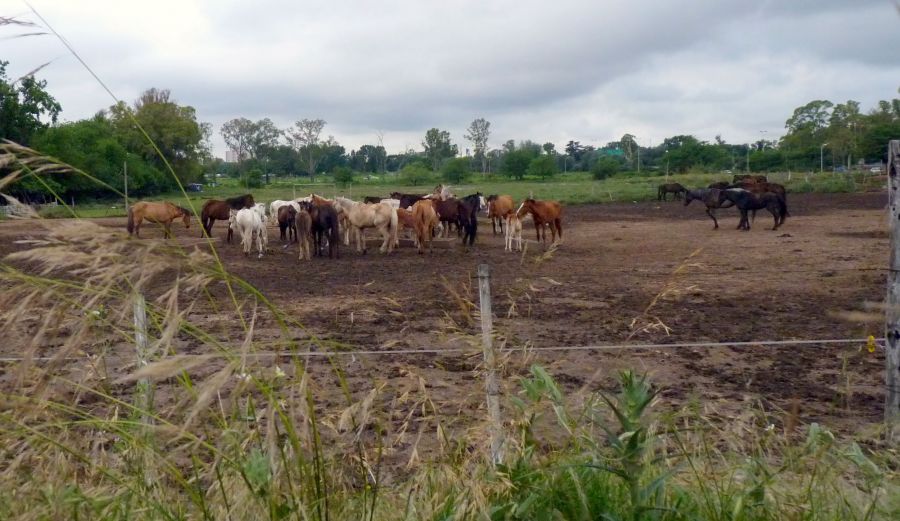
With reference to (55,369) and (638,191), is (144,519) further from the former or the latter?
(638,191)

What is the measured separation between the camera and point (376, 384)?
248cm

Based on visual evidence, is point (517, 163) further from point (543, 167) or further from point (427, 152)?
point (427, 152)

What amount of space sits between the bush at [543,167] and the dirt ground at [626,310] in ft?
164

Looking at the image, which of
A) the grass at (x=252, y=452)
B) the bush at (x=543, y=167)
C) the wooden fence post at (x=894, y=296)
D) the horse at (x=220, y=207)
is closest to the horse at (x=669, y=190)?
the horse at (x=220, y=207)

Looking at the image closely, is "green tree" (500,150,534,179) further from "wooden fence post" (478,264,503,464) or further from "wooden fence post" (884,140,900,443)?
"wooden fence post" (478,264,503,464)

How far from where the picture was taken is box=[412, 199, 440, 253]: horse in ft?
59.2

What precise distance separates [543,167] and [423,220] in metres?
54.8

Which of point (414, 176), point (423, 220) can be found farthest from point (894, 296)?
point (414, 176)

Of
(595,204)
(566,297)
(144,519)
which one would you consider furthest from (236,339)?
(595,204)

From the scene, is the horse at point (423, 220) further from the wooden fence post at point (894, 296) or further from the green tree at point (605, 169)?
the green tree at point (605, 169)

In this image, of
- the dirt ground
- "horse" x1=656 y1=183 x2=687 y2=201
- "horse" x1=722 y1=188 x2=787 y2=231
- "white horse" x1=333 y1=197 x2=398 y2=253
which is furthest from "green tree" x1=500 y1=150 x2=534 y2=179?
"white horse" x1=333 y1=197 x2=398 y2=253

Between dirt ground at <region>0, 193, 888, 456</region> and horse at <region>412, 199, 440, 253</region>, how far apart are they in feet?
1.47

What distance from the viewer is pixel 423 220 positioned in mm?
18328

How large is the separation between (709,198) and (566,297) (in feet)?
50.0
